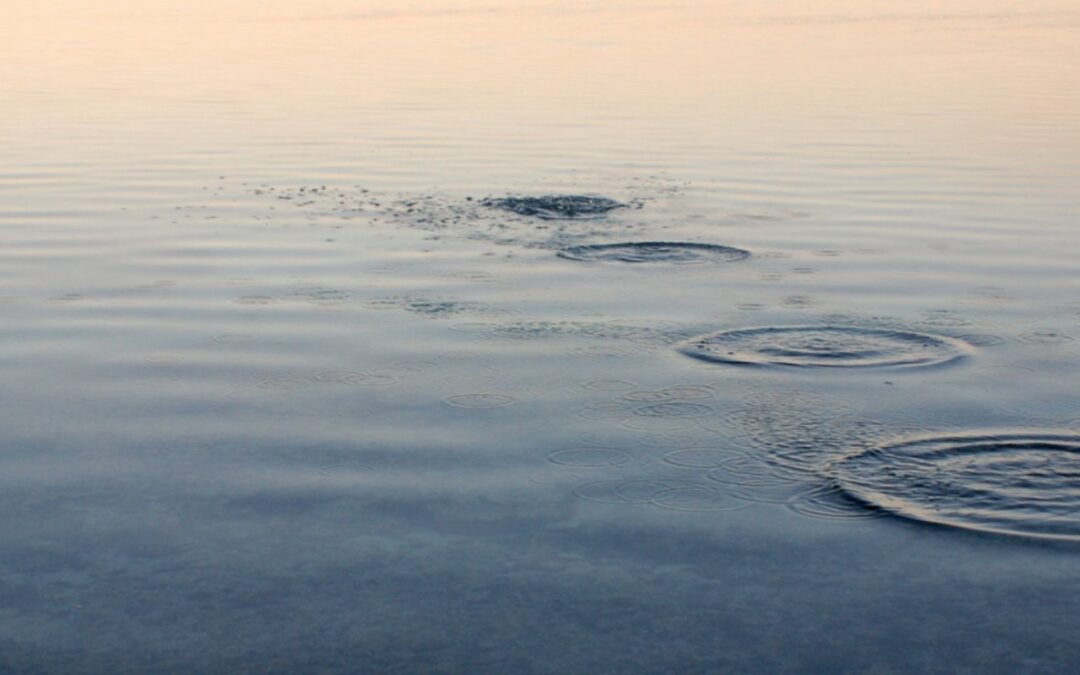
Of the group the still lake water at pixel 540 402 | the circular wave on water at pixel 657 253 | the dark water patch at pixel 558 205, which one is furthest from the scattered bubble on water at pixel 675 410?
the dark water patch at pixel 558 205

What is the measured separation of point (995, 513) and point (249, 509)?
330 cm

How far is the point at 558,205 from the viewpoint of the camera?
1577 centimetres

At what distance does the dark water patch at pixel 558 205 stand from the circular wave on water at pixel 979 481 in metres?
7.46

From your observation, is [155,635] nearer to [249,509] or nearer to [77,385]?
[249,509]

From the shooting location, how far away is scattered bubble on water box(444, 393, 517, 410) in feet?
30.1

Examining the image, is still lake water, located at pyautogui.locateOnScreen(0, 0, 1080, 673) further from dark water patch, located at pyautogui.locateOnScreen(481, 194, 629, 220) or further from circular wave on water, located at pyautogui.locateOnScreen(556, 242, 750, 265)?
dark water patch, located at pyautogui.locateOnScreen(481, 194, 629, 220)

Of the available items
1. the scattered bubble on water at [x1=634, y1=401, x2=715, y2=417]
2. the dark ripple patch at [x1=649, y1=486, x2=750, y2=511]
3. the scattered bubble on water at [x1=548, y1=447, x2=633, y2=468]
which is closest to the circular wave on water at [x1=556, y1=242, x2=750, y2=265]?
the scattered bubble on water at [x1=634, y1=401, x2=715, y2=417]

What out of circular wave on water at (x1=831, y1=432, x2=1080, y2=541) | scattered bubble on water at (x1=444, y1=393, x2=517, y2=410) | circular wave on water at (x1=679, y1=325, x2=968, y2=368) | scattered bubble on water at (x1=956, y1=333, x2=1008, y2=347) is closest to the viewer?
circular wave on water at (x1=831, y1=432, x2=1080, y2=541)

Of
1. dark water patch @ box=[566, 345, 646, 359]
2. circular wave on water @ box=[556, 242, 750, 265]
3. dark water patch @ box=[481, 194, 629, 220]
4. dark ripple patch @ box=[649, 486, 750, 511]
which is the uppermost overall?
dark water patch @ box=[481, 194, 629, 220]

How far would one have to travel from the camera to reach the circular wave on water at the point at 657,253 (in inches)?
526

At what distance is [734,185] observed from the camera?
17500 mm

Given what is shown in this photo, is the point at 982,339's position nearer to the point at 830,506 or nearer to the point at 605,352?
the point at 605,352

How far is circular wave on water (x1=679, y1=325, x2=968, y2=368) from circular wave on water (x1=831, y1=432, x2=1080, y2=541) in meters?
1.72

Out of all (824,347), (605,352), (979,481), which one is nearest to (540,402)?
(605,352)
